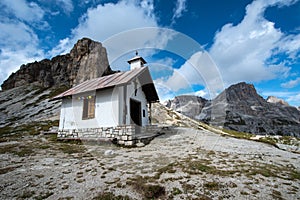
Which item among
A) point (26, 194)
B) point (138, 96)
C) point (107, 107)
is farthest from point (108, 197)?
point (138, 96)

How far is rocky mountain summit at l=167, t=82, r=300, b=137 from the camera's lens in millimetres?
115250

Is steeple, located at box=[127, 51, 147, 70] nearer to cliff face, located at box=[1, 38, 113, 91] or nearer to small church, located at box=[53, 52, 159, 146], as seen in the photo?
small church, located at box=[53, 52, 159, 146]

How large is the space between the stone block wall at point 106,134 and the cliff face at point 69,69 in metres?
53.4

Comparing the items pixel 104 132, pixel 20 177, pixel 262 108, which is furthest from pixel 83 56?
pixel 262 108

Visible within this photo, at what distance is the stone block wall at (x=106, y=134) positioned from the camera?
1073cm

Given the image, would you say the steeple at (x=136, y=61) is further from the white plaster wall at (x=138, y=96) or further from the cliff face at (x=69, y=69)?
the cliff face at (x=69, y=69)

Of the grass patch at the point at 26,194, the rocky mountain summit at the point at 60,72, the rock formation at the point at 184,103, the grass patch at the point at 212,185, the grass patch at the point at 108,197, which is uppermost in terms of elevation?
the rocky mountain summit at the point at 60,72

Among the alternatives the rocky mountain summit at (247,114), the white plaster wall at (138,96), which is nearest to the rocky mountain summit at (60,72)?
the rocky mountain summit at (247,114)

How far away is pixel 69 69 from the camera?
72.4 meters

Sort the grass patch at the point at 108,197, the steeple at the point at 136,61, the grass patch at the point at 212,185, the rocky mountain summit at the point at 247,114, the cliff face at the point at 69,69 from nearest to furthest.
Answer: the grass patch at the point at 108,197
the grass patch at the point at 212,185
the steeple at the point at 136,61
the cliff face at the point at 69,69
the rocky mountain summit at the point at 247,114

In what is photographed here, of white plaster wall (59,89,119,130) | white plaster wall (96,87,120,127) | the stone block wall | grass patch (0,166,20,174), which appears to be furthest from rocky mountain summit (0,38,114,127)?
grass patch (0,166,20,174)

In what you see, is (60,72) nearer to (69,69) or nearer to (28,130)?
(69,69)

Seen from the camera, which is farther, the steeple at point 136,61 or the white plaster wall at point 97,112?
the steeple at point 136,61

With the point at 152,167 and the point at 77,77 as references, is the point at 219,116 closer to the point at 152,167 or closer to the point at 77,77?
the point at 77,77
